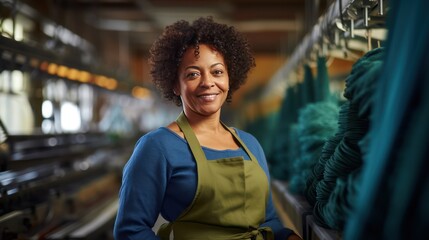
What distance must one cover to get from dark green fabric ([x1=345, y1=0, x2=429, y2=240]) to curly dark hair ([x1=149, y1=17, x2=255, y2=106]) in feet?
2.33

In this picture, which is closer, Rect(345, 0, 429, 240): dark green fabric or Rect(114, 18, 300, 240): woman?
Rect(345, 0, 429, 240): dark green fabric

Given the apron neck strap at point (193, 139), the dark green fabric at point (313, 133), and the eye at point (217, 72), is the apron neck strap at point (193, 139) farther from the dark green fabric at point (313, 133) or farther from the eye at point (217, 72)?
the dark green fabric at point (313, 133)

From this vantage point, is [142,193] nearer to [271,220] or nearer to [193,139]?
[193,139]

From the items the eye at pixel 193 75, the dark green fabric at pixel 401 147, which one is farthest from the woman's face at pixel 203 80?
the dark green fabric at pixel 401 147

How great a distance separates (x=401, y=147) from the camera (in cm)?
88

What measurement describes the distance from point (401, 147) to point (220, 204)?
65cm

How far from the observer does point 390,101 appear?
2.94ft

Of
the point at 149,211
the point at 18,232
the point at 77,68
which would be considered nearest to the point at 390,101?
the point at 149,211

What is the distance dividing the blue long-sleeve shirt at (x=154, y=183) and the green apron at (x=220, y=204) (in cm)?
3

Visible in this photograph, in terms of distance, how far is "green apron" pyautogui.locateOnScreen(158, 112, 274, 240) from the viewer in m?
1.42

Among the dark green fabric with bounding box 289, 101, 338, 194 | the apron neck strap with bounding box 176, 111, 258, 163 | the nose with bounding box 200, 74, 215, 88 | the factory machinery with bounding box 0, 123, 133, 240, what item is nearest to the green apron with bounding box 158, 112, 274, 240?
the apron neck strap with bounding box 176, 111, 258, 163

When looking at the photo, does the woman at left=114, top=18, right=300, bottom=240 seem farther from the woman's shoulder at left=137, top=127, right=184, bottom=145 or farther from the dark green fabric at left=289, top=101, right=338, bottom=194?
the dark green fabric at left=289, top=101, right=338, bottom=194

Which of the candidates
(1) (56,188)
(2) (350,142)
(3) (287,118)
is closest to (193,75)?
(2) (350,142)

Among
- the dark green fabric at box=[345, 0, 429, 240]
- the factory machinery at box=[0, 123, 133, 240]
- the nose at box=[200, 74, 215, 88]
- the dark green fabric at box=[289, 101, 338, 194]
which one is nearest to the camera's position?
the dark green fabric at box=[345, 0, 429, 240]
